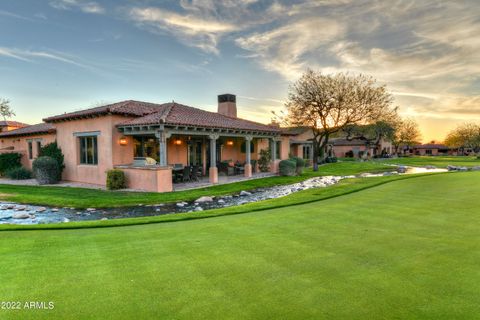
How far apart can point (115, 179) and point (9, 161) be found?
13.3 metres

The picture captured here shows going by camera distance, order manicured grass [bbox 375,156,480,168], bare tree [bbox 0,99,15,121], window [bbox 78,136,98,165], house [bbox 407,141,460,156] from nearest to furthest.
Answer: window [bbox 78,136,98,165]
manicured grass [bbox 375,156,480,168]
bare tree [bbox 0,99,15,121]
house [bbox 407,141,460,156]

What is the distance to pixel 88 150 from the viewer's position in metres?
16.9

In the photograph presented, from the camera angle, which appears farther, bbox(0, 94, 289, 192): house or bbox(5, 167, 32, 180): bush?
bbox(5, 167, 32, 180): bush

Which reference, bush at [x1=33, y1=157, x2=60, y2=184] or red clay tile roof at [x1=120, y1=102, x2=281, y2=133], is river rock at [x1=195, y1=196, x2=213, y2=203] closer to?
red clay tile roof at [x1=120, y1=102, x2=281, y2=133]

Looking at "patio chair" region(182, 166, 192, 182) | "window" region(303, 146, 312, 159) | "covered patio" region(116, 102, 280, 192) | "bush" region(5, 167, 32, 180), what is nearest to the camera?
"covered patio" region(116, 102, 280, 192)

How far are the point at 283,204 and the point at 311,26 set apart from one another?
10759mm

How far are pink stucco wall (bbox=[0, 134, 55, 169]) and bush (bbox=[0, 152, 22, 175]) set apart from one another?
0.38m

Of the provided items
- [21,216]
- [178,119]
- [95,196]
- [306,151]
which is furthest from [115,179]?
[306,151]

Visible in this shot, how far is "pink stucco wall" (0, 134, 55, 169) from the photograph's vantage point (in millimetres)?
20172

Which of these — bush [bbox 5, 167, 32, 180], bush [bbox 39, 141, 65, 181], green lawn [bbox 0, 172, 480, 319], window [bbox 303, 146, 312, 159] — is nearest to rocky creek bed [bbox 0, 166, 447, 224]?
green lawn [bbox 0, 172, 480, 319]

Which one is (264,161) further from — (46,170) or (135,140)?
(46,170)

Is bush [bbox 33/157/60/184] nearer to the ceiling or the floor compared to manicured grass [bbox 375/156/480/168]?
nearer to the ceiling

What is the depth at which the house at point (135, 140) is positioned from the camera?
14211 mm

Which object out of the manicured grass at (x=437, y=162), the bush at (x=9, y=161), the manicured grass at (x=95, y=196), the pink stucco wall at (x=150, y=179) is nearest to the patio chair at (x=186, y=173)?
the manicured grass at (x=95, y=196)
